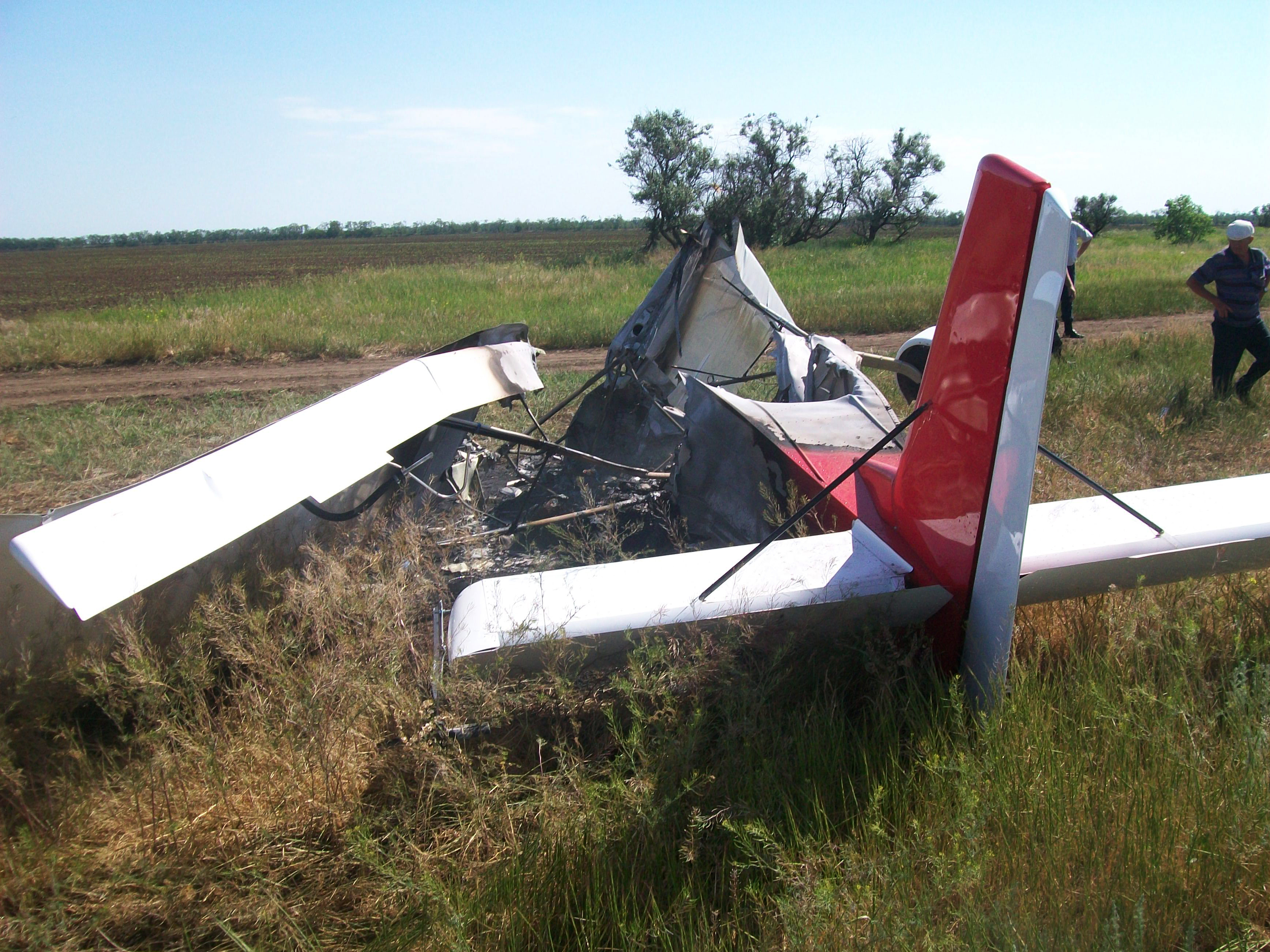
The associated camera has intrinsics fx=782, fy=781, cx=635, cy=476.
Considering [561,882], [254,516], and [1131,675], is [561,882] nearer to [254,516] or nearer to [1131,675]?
[254,516]

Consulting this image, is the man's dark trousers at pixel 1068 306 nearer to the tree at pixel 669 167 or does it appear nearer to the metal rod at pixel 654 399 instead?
the metal rod at pixel 654 399

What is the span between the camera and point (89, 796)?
2363 millimetres

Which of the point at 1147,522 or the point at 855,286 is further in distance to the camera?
the point at 855,286

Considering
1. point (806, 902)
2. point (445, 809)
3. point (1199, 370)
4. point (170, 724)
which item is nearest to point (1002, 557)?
point (806, 902)

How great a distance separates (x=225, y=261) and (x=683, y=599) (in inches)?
2546

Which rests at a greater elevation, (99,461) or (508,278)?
(508,278)

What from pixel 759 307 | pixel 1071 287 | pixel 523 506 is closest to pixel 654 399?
pixel 759 307

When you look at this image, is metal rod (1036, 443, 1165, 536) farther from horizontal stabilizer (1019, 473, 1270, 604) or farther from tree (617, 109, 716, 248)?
tree (617, 109, 716, 248)

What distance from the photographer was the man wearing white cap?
700 centimetres

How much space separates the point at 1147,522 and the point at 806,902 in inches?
68.1

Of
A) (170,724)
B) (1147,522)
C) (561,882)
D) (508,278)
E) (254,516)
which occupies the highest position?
(508,278)

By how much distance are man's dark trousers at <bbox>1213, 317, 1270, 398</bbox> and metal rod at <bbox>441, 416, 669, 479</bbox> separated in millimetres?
6137

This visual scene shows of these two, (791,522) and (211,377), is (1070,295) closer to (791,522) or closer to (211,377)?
(791,522)

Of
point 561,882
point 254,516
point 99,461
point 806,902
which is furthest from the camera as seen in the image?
point 99,461
